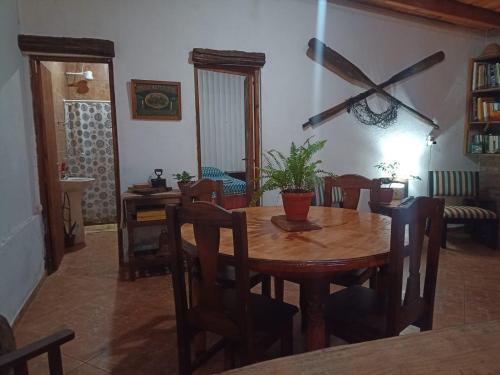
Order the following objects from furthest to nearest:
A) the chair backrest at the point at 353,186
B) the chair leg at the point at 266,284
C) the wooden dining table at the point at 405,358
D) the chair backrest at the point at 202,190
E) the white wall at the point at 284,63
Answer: the white wall at the point at 284,63 < the chair backrest at the point at 353,186 < the chair backrest at the point at 202,190 < the chair leg at the point at 266,284 < the wooden dining table at the point at 405,358

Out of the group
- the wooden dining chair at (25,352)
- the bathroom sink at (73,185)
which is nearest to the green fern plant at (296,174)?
the wooden dining chair at (25,352)

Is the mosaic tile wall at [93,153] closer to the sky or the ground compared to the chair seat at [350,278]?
closer to the sky

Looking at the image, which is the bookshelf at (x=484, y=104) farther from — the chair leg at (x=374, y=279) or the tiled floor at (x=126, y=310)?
the chair leg at (x=374, y=279)

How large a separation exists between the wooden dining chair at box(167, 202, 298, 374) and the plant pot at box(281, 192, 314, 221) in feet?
1.51

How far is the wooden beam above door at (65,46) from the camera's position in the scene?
2934 mm

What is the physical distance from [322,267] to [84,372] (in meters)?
1.39

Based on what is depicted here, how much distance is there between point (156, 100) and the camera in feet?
11.0

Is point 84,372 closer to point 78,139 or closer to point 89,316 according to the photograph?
point 89,316

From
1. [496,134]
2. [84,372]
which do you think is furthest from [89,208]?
[496,134]

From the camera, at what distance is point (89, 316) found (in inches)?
96.0

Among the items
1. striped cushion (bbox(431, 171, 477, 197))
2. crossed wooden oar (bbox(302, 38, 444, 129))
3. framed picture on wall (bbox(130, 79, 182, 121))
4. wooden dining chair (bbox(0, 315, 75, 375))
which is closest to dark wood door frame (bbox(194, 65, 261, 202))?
framed picture on wall (bbox(130, 79, 182, 121))

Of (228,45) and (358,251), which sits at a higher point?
(228,45)

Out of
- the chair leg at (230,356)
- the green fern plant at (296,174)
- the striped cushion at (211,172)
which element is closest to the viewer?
the chair leg at (230,356)

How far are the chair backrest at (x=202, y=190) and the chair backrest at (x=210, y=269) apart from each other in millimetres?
762
